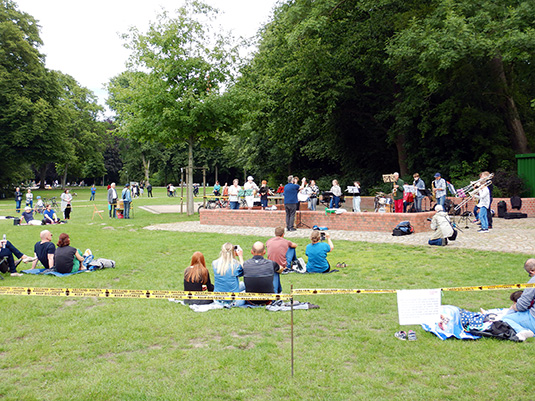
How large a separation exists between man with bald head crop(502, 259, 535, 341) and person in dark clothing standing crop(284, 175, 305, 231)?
1065cm

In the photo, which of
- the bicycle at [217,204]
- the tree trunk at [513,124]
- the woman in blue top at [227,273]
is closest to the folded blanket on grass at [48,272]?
the woman in blue top at [227,273]

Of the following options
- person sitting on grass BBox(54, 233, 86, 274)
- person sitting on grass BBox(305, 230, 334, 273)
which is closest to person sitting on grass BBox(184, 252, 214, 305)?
person sitting on grass BBox(305, 230, 334, 273)

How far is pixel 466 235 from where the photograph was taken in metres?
14.4

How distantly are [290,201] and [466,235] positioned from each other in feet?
19.1

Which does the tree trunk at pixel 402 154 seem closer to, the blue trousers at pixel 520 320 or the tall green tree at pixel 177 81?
the tall green tree at pixel 177 81

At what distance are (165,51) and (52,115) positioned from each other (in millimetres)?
29485

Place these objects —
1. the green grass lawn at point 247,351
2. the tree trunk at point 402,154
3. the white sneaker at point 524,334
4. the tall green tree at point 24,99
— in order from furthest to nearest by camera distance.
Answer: the tall green tree at point 24,99
the tree trunk at point 402,154
the white sneaker at point 524,334
the green grass lawn at point 247,351

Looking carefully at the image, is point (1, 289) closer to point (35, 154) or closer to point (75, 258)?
point (75, 258)

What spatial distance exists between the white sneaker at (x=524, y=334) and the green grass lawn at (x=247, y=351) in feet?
0.39

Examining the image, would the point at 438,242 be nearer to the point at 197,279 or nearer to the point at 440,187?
the point at 440,187

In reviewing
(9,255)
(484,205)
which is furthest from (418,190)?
(9,255)

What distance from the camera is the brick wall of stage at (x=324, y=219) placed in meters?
15.5

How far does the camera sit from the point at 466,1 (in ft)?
64.3

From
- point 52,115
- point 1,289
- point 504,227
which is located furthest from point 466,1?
point 52,115
